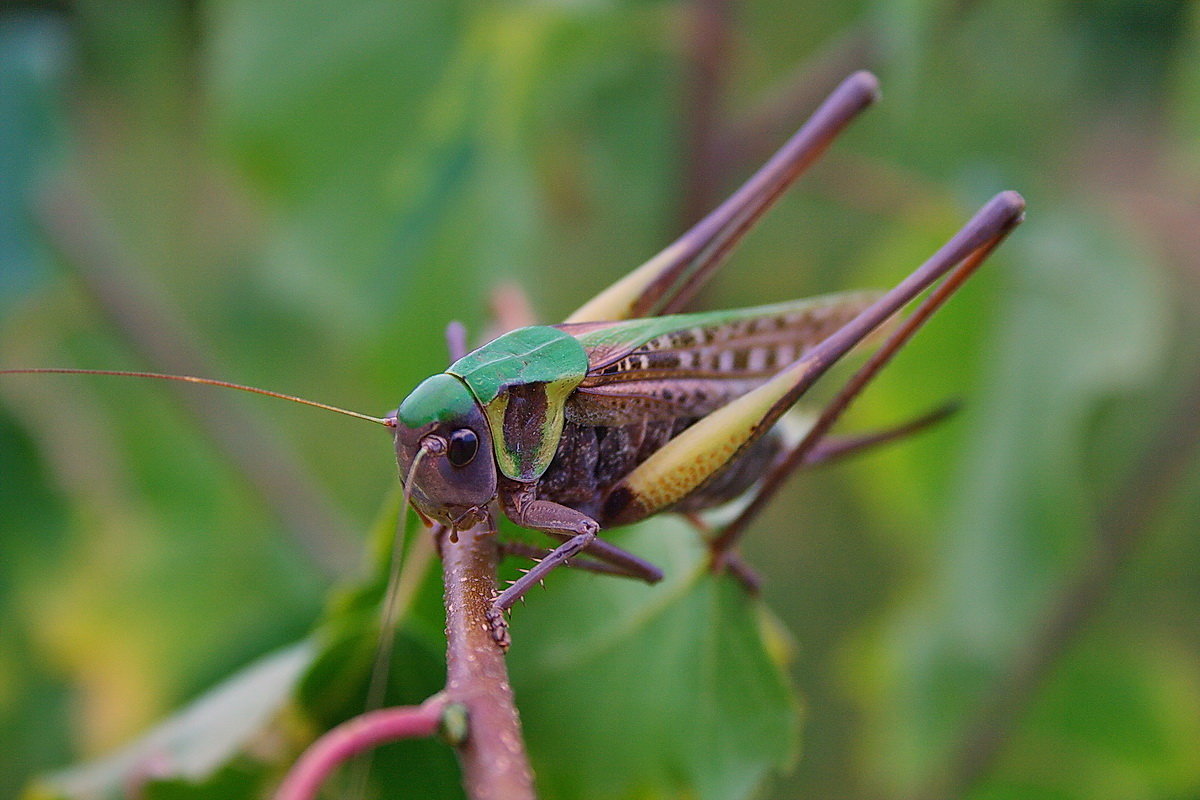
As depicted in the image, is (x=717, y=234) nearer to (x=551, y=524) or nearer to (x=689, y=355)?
(x=689, y=355)

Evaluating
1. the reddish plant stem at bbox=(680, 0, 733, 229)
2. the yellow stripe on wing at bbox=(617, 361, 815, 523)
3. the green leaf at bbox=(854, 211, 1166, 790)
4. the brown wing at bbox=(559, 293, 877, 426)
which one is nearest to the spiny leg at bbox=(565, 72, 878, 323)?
the brown wing at bbox=(559, 293, 877, 426)

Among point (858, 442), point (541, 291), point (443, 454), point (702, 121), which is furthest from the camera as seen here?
point (541, 291)

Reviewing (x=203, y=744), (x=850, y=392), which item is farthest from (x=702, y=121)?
(x=203, y=744)

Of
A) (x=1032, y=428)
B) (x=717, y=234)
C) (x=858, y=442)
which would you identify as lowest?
(x=1032, y=428)

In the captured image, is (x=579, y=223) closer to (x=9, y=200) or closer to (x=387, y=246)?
(x=387, y=246)

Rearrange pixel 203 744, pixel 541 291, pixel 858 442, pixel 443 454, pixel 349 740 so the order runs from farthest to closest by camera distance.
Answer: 1. pixel 541 291
2. pixel 858 442
3. pixel 203 744
4. pixel 443 454
5. pixel 349 740

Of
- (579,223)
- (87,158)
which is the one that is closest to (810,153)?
(579,223)
